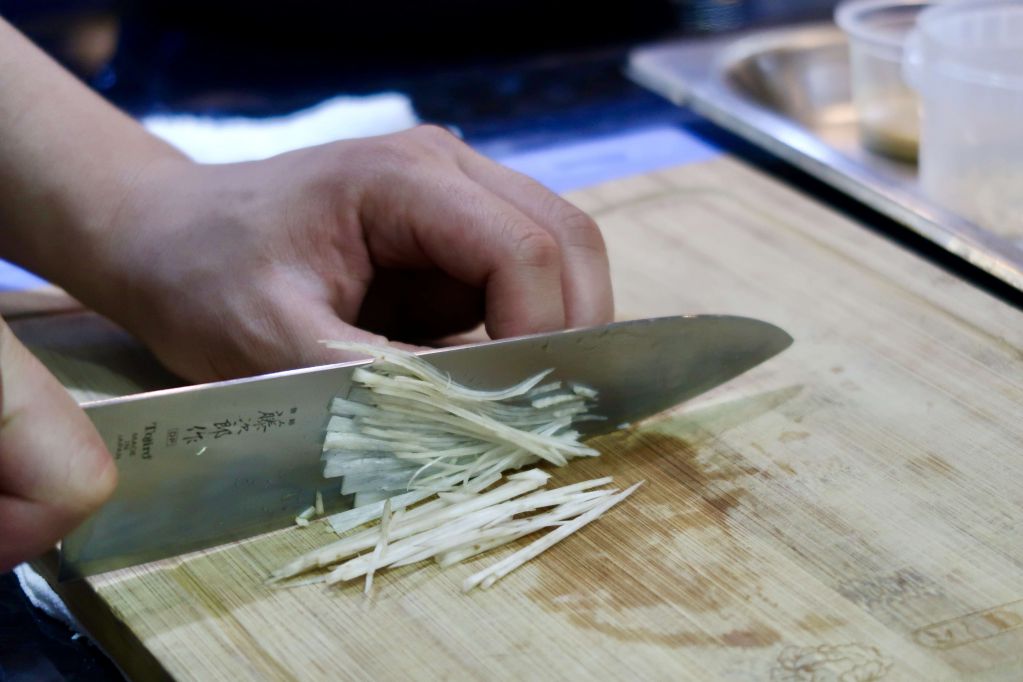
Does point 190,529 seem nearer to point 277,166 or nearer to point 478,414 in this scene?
point 478,414

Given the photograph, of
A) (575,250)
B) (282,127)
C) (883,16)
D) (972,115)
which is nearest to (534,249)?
(575,250)

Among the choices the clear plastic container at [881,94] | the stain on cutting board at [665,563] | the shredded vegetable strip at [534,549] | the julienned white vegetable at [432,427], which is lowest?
the stain on cutting board at [665,563]

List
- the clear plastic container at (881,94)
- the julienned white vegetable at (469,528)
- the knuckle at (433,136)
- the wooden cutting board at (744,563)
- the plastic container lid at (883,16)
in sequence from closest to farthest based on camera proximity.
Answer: the wooden cutting board at (744,563), the julienned white vegetable at (469,528), the knuckle at (433,136), the clear plastic container at (881,94), the plastic container lid at (883,16)

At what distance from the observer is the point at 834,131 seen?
2352mm

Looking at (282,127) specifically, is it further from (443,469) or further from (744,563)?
(744,563)

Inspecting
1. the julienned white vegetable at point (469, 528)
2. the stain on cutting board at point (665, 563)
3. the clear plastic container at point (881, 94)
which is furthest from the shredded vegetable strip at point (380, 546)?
the clear plastic container at point (881, 94)

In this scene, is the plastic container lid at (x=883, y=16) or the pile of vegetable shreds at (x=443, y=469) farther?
the plastic container lid at (x=883, y=16)

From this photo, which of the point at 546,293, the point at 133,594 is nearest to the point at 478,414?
the point at 546,293

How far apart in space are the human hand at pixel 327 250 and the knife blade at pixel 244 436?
0.06 meters

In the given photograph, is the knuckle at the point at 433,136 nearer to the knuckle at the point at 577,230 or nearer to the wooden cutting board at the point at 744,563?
the knuckle at the point at 577,230

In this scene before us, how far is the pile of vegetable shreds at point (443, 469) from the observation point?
1.24 metres

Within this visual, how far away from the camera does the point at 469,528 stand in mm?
1252

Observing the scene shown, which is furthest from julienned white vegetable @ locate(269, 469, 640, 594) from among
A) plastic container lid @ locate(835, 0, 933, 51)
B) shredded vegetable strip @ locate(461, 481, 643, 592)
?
→ plastic container lid @ locate(835, 0, 933, 51)

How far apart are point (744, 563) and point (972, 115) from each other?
0.97m
